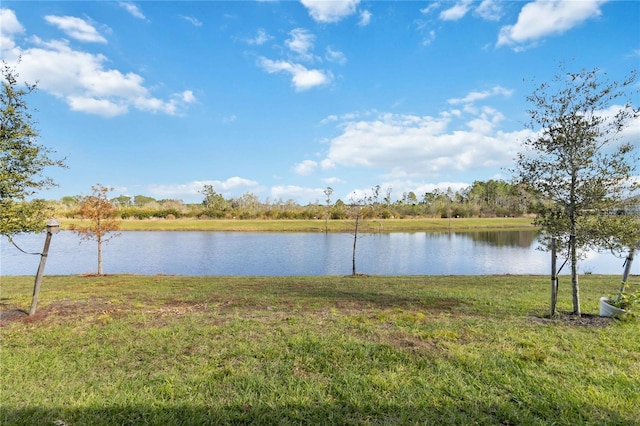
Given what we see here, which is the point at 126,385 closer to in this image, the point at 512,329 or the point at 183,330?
the point at 183,330

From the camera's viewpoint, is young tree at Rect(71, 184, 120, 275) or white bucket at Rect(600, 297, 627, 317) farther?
young tree at Rect(71, 184, 120, 275)

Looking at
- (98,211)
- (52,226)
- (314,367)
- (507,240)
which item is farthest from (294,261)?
(507,240)

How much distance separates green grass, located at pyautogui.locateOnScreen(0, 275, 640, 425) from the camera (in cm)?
307

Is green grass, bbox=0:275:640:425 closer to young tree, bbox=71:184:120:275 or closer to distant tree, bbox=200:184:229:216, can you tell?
young tree, bbox=71:184:120:275

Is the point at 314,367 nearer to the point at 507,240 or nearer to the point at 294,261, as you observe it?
the point at 294,261

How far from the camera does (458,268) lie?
20781 mm

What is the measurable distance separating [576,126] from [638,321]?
3759 millimetres

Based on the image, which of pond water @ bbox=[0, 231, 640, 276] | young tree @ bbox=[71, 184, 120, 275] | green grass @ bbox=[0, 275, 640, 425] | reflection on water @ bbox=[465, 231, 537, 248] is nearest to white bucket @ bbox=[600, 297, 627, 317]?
green grass @ bbox=[0, 275, 640, 425]

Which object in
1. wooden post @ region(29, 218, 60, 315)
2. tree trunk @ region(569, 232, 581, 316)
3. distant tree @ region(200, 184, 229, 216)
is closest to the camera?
wooden post @ region(29, 218, 60, 315)

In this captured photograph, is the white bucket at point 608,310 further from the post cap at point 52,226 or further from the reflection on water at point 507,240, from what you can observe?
the reflection on water at point 507,240

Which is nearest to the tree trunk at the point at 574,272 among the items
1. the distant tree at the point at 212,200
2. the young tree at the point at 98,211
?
the young tree at the point at 98,211

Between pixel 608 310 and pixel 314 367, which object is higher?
pixel 608 310

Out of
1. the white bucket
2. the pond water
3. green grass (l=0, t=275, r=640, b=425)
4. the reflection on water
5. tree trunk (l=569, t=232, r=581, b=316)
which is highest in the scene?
tree trunk (l=569, t=232, r=581, b=316)

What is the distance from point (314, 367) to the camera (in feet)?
13.0
